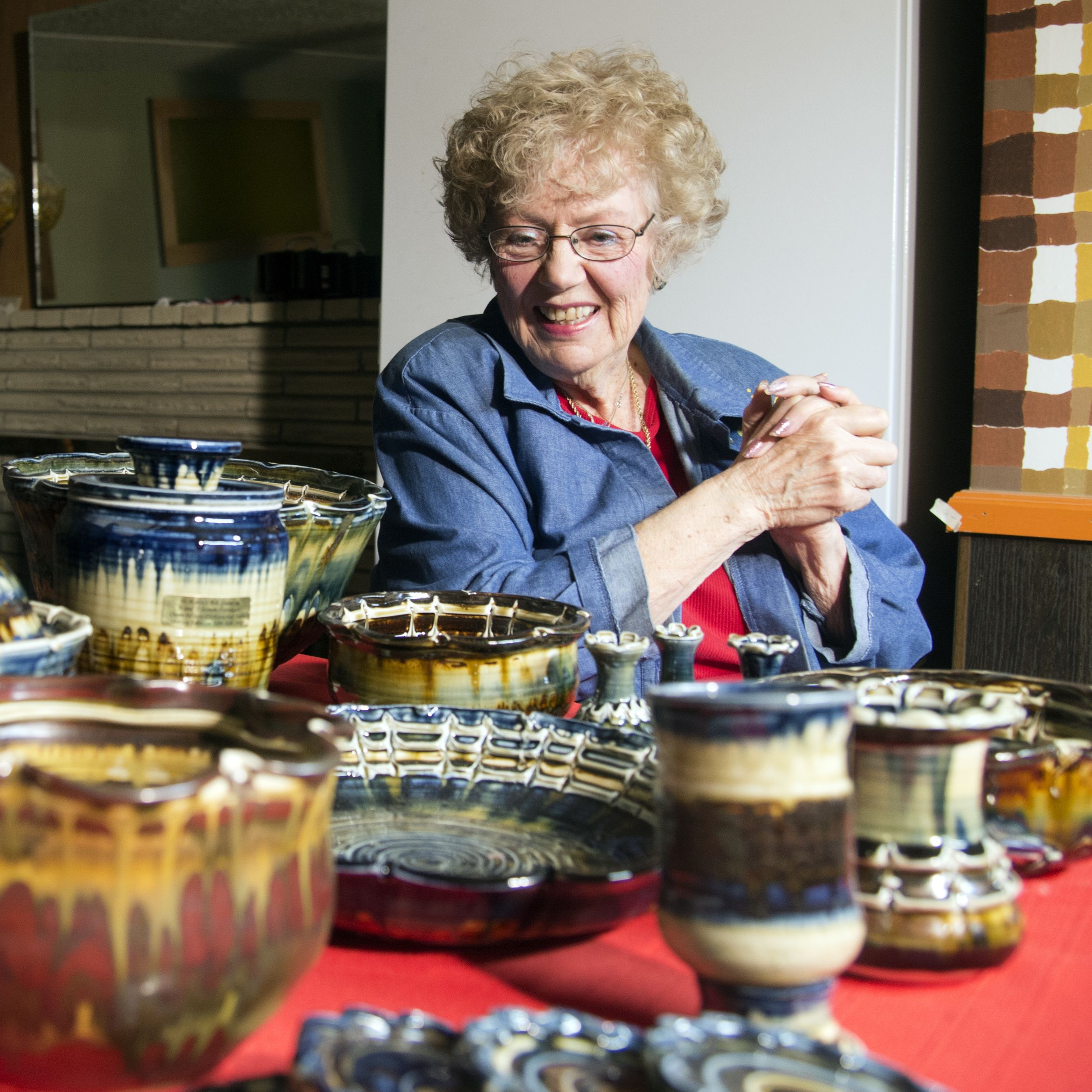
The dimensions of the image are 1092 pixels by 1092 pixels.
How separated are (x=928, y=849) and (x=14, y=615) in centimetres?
46

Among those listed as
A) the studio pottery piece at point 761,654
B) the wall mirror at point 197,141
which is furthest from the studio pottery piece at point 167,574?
the wall mirror at point 197,141

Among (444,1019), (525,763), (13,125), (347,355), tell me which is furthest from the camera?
(13,125)

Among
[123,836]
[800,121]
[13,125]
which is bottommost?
[123,836]

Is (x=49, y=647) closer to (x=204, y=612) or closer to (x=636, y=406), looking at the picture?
(x=204, y=612)

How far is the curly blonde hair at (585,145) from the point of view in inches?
56.3

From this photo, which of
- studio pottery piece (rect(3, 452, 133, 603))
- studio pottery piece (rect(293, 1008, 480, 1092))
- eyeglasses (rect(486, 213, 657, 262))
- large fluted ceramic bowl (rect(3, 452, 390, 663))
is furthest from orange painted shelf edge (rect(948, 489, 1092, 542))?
studio pottery piece (rect(293, 1008, 480, 1092))

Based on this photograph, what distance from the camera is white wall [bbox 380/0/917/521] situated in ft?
7.39

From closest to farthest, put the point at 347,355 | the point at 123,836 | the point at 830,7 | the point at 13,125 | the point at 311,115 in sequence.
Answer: the point at 123,836
the point at 830,7
the point at 347,355
the point at 311,115
the point at 13,125

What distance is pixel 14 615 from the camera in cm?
55

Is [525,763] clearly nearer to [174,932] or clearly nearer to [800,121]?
[174,932]

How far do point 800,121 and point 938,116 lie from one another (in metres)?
0.31

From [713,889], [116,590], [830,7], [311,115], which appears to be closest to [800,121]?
[830,7]

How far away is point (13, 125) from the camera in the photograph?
4195mm

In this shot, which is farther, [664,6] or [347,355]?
[347,355]
